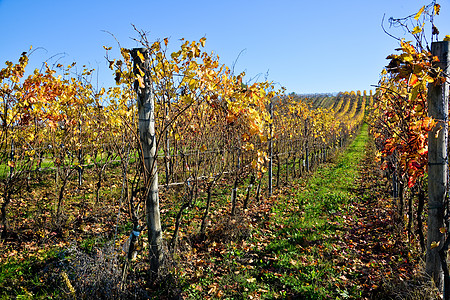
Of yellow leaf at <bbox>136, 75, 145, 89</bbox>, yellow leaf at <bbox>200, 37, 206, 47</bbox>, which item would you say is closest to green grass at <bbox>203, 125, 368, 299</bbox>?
yellow leaf at <bbox>136, 75, 145, 89</bbox>

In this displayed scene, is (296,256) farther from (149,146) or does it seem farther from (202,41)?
(202,41)

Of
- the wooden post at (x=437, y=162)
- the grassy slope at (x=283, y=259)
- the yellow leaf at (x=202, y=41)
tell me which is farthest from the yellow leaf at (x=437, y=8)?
the grassy slope at (x=283, y=259)

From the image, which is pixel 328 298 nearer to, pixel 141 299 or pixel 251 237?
pixel 251 237

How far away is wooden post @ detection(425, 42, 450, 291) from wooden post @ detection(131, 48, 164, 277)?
2.95 meters

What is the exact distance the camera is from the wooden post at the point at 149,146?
2916 mm

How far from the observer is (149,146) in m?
2.99

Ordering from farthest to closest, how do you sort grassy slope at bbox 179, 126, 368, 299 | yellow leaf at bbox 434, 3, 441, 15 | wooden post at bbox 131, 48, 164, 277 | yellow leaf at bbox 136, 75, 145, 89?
grassy slope at bbox 179, 126, 368, 299 < wooden post at bbox 131, 48, 164, 277 < yellow leaf at bbox 136, 75, 145, 89 < yellow leaf at bbox 434, 3, 441, 15

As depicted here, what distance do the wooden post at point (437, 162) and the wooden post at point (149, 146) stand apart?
295cm

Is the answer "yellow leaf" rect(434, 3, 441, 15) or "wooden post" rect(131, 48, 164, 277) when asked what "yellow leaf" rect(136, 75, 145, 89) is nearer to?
"wooden post" rect(131, 48, 164, 277)

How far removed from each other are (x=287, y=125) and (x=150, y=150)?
805cm

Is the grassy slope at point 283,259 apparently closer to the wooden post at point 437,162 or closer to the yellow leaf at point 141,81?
the wooden post at point 437,162

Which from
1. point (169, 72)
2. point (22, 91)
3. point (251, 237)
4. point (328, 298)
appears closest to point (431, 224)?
point (328, 298)

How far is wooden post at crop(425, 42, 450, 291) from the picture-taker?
2.46 metres

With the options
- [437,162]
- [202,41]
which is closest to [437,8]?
[437,162]
